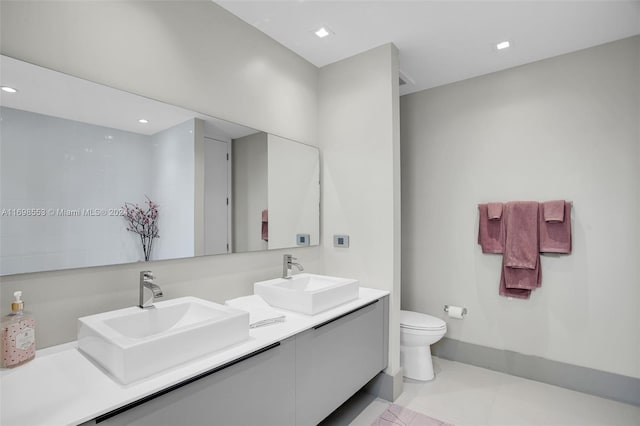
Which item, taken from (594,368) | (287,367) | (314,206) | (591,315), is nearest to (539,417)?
(594,368)

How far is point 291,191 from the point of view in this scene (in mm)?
2479

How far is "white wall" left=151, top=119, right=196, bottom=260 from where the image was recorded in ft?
5.35

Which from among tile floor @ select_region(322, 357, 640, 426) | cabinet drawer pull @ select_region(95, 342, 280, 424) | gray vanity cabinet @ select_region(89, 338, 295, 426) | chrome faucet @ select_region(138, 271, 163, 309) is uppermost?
chrome faucet @ select_region(138, 271, 163, 309)

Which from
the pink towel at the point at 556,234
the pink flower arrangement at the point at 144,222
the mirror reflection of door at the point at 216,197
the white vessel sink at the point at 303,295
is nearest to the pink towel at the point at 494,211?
the pink towel at the point at 556,234

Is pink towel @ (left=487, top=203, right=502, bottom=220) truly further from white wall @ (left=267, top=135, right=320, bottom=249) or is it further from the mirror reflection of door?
the mirror reflection of door

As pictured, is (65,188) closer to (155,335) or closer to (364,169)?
(155,335)

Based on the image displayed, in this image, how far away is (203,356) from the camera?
1.23 metres

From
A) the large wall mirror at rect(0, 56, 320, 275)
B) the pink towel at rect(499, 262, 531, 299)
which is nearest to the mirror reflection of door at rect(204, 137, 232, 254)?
the large wall mirror at rect(0, 56, 320, 275)

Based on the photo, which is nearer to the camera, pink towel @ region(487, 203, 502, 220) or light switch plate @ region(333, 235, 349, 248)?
light switch plate @ region(333, 235, 349, 248)

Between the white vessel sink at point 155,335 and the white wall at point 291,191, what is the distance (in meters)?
0.84

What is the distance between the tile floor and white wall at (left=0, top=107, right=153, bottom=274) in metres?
1.69

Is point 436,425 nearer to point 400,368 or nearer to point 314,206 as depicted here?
point 400,368

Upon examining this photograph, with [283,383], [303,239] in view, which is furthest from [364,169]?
[283,383]

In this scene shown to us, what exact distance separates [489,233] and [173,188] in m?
2.46
